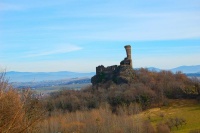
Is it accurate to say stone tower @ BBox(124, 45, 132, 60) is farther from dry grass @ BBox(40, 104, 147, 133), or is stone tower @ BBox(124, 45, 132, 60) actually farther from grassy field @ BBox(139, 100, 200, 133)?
dry grass @ BBox(40, 104, 147, 133)

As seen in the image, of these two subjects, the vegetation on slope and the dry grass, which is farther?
the vegetation on slope

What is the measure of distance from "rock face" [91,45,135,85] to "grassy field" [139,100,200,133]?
1412cm

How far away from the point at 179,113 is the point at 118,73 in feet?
86.0

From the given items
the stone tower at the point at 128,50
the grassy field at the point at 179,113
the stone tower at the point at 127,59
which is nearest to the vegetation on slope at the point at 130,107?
the grassy field at the point at 179,113

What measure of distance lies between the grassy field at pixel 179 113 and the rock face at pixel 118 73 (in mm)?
14118

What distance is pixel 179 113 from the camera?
208 ft

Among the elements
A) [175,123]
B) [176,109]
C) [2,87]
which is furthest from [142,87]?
[2,87]

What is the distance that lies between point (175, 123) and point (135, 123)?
7833 mm

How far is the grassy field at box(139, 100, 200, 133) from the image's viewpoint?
180ft

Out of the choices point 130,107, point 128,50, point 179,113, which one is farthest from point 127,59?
point 179,113

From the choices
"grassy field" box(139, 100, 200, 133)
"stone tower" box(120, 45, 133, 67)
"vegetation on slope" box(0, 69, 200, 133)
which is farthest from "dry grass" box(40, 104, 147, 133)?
"stone tower" box(120, 45, 133, 67)

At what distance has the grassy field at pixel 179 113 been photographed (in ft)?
180

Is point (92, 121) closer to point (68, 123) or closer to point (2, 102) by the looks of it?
point (68, 123)

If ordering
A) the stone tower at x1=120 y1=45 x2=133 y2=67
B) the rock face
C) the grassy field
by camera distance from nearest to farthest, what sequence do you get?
1. the grassy field
2. the rock face
3. the stone tower at x1=120 y1=45 x2=133 y2=67
